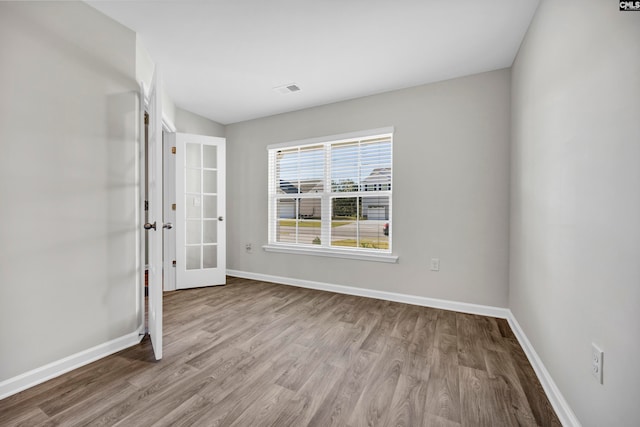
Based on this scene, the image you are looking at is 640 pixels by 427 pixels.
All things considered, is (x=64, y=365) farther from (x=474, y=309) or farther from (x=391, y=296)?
(x=474, y=309)

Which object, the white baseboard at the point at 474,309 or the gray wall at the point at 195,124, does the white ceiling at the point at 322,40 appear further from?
the white baseboard at the point at 474,309

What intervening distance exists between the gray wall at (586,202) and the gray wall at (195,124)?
4012mm

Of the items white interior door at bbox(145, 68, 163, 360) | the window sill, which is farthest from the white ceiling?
the window sill

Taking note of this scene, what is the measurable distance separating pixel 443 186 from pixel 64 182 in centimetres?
330

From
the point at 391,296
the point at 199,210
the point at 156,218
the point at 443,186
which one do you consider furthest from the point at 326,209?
the point at 156,218

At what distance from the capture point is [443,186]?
302cm

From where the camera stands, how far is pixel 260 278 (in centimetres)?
423

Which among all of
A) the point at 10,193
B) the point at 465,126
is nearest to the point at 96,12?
the point at 10,193

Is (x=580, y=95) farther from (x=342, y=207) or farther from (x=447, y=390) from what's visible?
(x=342, y=207)

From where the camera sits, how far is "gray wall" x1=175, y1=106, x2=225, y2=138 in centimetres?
385

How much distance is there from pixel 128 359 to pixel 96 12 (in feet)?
8.31

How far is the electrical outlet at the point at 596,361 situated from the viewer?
1123mm

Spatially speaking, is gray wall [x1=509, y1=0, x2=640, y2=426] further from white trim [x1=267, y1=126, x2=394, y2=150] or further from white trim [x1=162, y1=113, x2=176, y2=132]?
white trim [x1=162, y1=113, x2=176, y2=132]

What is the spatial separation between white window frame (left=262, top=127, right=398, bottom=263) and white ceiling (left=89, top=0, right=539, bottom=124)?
1.78ft
